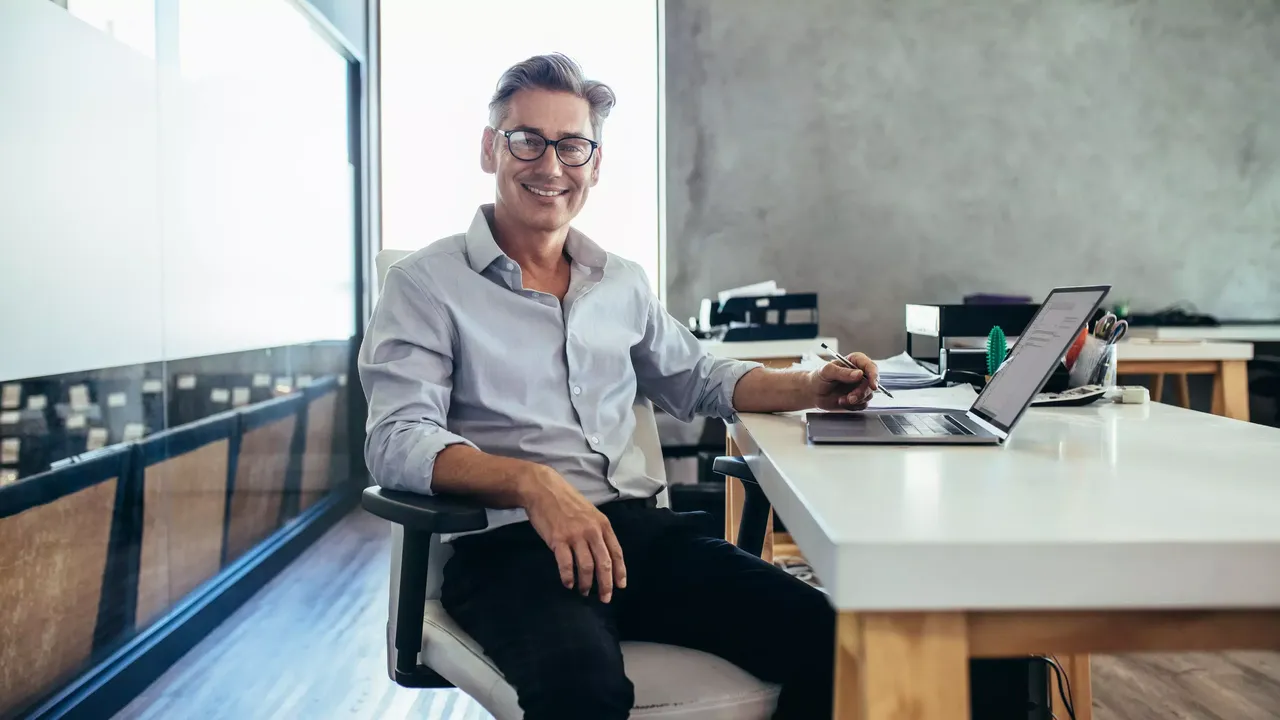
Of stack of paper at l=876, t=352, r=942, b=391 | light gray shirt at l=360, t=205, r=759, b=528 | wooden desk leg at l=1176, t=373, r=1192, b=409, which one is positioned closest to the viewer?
light gray shirt at l=360, t=205, r=759, b=528

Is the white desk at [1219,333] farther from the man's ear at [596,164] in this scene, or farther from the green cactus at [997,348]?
the man's ear at [596,164]

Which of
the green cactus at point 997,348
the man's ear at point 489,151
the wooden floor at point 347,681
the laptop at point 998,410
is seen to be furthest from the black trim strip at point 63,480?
the green cactus at point 997,348

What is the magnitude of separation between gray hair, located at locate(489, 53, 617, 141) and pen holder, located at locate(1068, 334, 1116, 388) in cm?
97

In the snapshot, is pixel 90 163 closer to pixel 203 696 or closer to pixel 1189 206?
pixel 203 696

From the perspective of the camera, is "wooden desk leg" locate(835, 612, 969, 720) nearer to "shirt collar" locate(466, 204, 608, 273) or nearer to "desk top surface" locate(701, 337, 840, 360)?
"shirt collar" locate(466, 204, 608, 273)

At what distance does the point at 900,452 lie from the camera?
41.0 inches

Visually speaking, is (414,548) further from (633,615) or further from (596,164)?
(596,164)

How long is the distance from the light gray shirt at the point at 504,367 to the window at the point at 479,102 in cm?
267

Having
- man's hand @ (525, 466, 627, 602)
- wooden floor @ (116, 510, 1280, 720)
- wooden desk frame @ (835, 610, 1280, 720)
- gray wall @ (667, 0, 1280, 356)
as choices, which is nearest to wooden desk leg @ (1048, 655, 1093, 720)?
wooden floor @ (116, 510, 1280, 720)

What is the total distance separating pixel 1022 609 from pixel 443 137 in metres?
4.09

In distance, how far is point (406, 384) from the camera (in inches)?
52.2

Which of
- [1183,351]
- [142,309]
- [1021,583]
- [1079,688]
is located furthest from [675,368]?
[1183,351]

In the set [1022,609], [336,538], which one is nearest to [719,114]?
[336,538]

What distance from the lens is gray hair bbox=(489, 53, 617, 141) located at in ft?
4.95
